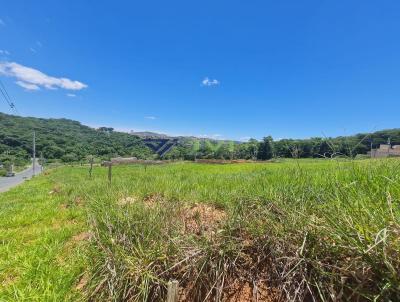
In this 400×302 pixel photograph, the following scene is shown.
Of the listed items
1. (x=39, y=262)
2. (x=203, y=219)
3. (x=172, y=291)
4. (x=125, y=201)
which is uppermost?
(x=125, y=201)

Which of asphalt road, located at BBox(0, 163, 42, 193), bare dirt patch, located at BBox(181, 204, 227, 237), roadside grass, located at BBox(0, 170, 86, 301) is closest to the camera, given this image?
roadside grass, located at BBox(0, 170, 86, 301)

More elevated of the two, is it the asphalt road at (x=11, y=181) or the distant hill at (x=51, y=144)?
the distant hill at (x=51, y=144)

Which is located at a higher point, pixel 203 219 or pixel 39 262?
pixel 203 219

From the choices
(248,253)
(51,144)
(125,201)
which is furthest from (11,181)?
(248,253)

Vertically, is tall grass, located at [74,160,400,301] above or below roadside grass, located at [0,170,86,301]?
above

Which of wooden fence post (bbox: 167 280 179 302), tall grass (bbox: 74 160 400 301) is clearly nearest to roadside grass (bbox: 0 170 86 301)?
tall grass (bbox: 74 160 400 301)

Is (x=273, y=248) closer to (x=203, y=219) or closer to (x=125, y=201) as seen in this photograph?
(x=203, y=219)

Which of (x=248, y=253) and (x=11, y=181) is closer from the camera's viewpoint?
(x=248, y=253)

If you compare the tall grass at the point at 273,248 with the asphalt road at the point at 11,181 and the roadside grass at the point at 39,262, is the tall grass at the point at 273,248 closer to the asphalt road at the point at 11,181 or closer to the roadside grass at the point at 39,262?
the roadside grass at the point at 39,262

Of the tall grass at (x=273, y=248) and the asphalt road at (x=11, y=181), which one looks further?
the asphalt road at (x=11, y=181)

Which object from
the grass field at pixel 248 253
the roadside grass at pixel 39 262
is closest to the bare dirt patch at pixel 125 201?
the grass field at pixel 248 253

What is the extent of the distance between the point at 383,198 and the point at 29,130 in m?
101

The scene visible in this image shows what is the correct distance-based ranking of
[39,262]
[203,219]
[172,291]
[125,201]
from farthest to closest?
1. [125,201]
2. [203,219]
3. [39,262]
4. [172,291]

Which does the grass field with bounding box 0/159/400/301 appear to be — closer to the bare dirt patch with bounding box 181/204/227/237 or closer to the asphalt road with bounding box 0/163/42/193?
the bare dirt patch with bounding box 181/204/227/237
